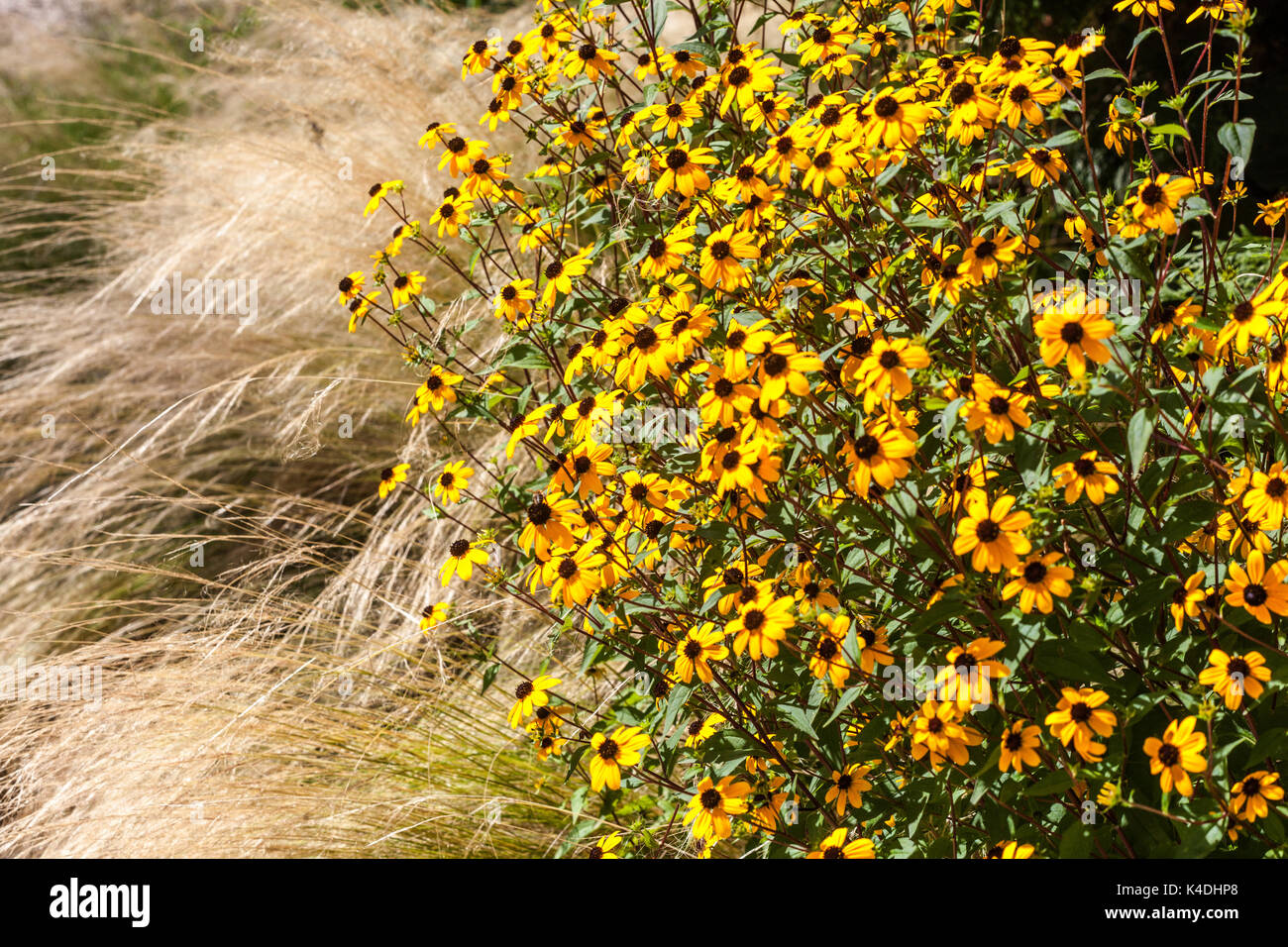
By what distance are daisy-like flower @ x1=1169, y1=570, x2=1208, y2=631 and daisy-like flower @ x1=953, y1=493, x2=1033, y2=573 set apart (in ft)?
0.88

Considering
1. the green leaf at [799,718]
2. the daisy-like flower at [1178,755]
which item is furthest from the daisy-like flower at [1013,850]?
the green leaf at [799,718]

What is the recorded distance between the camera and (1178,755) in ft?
4.39

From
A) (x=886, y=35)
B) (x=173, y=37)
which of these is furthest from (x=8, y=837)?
(x=173, y=37)

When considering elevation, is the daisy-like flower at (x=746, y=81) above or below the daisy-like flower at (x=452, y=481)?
above

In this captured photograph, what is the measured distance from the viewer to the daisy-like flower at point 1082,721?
4.39ft

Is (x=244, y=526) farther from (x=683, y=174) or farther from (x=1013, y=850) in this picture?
(x=1013, y=850)

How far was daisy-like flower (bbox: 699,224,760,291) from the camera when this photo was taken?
5.71 ft

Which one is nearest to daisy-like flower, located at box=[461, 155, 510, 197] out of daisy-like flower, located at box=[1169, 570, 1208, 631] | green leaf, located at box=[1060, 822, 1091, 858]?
daisy-like flower, located at box=[1169, 570, 1208, 631]

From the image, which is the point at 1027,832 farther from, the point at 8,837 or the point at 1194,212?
the point at 8,837

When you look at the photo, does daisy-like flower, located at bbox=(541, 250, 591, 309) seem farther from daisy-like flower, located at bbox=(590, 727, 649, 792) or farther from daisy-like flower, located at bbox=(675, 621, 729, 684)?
daisy-like flower, located at bbox=(590, 727, 649, 792)

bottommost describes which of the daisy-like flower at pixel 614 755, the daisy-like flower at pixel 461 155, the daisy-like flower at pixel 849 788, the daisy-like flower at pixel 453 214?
the daisy-like flower at pixel 849 788

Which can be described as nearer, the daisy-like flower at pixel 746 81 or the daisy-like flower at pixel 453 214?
the daisy-like flower at pixel 746 81

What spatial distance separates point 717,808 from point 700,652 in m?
0.27

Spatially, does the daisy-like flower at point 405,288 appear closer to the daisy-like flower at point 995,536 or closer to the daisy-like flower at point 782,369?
the daisy-like flower at point 782,369
